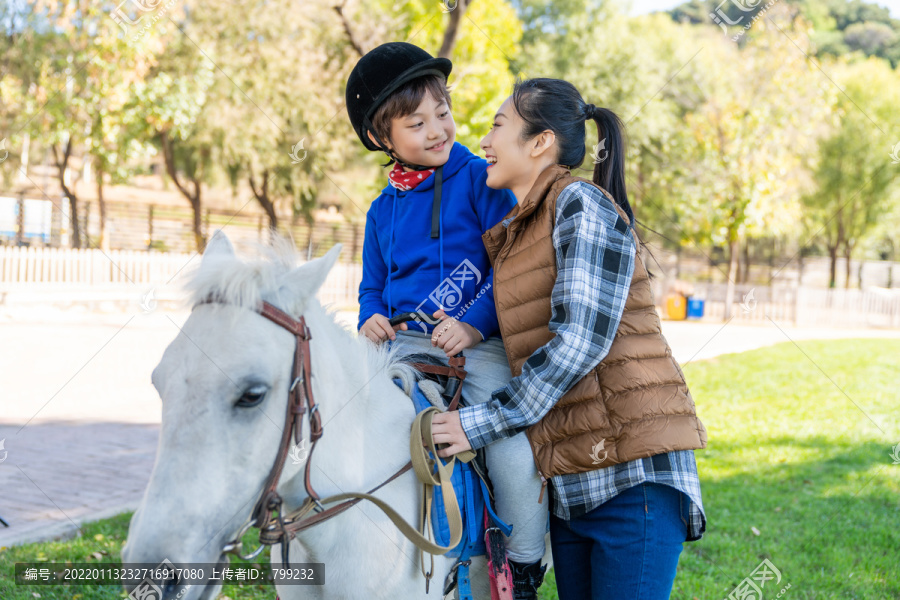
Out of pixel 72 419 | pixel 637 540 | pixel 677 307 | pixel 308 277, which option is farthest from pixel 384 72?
pixel 677 307

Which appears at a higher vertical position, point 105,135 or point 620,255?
point 105,135

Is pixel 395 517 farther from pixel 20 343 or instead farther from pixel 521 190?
pixel 20 343

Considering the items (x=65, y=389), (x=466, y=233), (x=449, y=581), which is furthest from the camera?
(x=65, y=389)

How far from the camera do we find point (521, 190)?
2307 mm

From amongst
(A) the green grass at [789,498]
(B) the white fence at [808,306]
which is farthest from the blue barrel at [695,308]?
(A) the green grass at [789,498]

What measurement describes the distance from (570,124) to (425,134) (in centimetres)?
56

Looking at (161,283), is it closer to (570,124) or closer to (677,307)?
(570,124)

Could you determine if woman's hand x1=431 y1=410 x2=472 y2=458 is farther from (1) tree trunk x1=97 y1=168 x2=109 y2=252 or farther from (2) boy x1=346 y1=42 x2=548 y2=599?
(1) tree trunk x1=97 y1=168 x2=109 y2=252

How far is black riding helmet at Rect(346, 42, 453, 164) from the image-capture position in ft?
8.11

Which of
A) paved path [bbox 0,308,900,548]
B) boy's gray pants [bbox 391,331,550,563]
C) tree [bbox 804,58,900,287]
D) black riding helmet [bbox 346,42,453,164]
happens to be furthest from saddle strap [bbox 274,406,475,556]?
tree [bbox 804,58,900,287]

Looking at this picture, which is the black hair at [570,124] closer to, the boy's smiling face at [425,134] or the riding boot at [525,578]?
the boy's smiling face at [425,134]

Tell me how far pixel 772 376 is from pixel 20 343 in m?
13.5

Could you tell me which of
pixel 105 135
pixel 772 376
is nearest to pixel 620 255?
pixel 772 376

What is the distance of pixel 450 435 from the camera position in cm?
200
